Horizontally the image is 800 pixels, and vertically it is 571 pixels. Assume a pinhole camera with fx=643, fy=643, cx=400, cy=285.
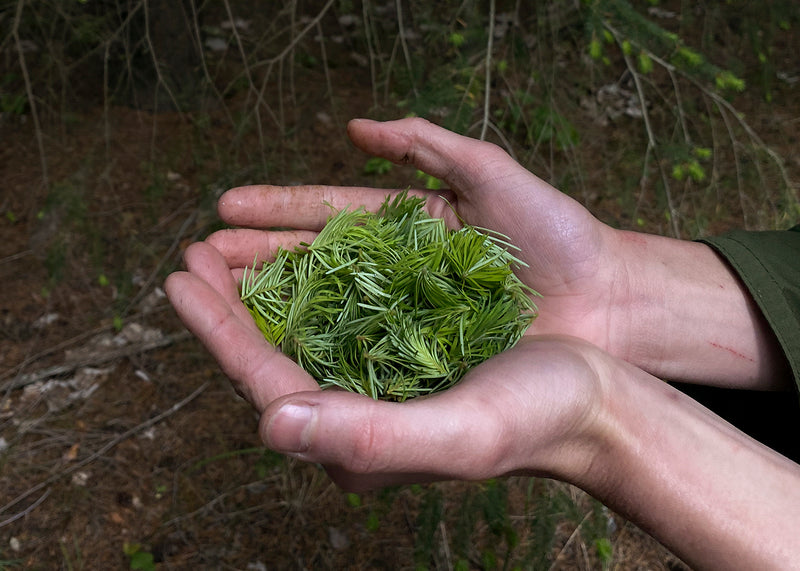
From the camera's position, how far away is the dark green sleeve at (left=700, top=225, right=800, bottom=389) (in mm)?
1276

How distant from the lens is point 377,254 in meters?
1.41

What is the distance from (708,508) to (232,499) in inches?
64.5

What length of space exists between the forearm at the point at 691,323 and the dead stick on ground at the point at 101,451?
166 centimetres

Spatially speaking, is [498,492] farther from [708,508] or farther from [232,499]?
[232,499]

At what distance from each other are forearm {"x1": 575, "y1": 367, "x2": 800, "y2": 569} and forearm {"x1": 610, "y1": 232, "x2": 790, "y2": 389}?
14.1 inches

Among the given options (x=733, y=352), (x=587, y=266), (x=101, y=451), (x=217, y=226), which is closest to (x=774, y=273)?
(x=733, y=352)

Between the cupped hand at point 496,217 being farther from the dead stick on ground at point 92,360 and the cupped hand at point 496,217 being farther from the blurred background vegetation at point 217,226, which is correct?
the dead stick on ground at point 92,360

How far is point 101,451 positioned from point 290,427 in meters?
1.71

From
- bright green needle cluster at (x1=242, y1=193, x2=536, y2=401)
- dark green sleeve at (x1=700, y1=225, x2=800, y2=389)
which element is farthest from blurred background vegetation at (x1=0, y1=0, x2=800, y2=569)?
dark green sleeve at (x1=700, y1=225, x2=800, y2=389)

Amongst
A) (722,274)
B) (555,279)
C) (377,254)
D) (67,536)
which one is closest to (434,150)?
(377,254)

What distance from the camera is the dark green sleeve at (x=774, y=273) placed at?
1276 millimetres

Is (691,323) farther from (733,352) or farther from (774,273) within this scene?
(774,273)

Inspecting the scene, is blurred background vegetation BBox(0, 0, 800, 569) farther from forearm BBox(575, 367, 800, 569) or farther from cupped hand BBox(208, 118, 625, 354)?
forearm BBox(575, 367, 800, 569)

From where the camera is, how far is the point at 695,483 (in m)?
1.03
